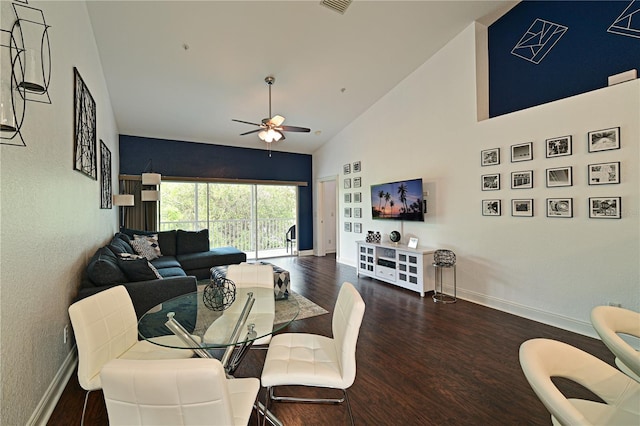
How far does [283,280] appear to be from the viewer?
3906 mm

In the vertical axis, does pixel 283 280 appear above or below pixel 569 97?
below

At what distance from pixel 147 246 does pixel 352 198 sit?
4133mm

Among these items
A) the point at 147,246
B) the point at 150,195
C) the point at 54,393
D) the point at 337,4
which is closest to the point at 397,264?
the point at 337,4

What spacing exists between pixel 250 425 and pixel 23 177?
196 cm

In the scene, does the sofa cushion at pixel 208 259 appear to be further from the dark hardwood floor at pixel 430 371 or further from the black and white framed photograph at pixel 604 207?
the black and white framed photograph at pixel 604 207

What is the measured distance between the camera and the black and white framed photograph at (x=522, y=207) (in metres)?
3.42

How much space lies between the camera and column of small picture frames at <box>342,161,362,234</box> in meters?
6.29

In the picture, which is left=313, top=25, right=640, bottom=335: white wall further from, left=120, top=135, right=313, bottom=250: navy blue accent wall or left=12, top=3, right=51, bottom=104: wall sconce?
left=12, top=3, right=51, bottom=104: wall sconce

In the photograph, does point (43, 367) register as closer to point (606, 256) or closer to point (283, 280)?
point (283, 280)

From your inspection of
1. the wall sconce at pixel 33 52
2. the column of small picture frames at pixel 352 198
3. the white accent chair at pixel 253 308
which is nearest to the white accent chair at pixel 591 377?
the white accent chair at pixel 253 308

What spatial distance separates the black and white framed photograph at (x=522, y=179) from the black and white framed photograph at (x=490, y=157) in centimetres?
28

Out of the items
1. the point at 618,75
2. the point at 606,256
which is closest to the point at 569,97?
the point at 618,75

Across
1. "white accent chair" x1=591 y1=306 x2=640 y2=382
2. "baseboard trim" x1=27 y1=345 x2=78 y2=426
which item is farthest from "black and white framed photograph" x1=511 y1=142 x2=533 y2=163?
"baseboard trim" x1=27 y1=345 x2=78 y2=426

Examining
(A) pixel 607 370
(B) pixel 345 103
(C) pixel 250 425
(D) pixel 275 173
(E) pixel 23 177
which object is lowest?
(C) pixel 250 425
